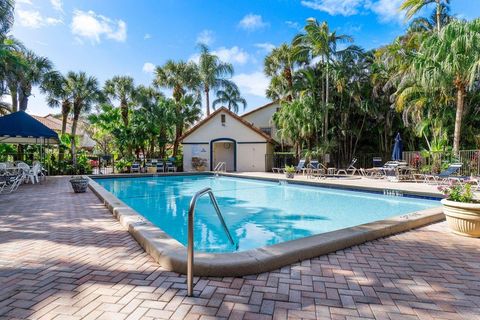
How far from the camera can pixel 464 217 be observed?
13.8 ft

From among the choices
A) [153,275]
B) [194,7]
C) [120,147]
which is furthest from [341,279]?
[120,147]

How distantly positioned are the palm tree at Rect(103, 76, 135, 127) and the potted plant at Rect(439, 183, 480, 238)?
21217 mm

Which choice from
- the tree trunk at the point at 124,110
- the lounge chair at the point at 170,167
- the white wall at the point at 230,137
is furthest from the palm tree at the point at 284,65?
the tree trunk at the point at 124,110

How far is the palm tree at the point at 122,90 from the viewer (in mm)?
21547

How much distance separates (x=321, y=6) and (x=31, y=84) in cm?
1954

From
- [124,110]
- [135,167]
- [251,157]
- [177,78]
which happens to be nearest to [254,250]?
[135,167]

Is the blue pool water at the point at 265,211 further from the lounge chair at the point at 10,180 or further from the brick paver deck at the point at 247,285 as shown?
the lounge chair at the point at 10,180

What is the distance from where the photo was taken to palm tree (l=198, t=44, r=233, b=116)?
2300 centimetres

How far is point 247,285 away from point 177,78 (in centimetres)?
2138

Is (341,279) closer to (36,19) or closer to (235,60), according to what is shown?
(36,19)

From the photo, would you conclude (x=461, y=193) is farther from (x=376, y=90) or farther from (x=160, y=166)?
(x=160, y=166)

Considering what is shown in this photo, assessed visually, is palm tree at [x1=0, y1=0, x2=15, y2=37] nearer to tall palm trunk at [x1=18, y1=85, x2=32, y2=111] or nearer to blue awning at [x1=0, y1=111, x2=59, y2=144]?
blue awning at [x1=0, y1=111, x2=59, y2=144]

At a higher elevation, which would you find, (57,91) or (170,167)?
(57,91)

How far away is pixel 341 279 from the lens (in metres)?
2.84
